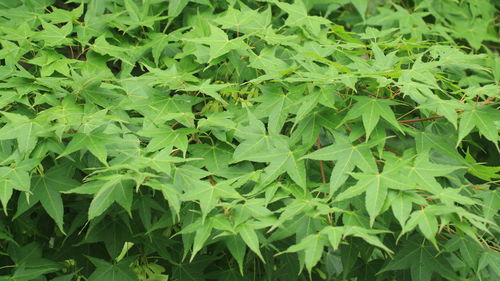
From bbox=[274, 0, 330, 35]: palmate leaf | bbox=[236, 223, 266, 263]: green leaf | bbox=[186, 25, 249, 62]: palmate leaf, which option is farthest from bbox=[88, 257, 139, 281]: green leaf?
bbox=[274, 0, 330, 35]: palmate leaf

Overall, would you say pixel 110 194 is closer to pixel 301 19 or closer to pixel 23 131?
pixel 23 131

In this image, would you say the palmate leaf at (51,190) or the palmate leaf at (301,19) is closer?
the palmate leaf at (51,190)

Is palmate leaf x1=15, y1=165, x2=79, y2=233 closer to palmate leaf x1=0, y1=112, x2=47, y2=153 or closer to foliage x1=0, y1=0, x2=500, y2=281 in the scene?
foliage x1=0, y1=0, x2=500, y2=281

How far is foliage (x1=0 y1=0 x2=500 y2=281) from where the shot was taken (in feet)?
7.08

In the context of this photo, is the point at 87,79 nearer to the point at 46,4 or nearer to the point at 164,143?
the point at 164,143

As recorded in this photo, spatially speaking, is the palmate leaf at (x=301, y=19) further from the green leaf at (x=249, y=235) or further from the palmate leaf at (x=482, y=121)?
the green leaf at (x=249, y=235)

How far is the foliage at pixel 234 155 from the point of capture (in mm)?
2158

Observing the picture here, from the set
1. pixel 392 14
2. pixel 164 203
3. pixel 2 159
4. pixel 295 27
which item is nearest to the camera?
pixel 2 159

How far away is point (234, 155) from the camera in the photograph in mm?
2381

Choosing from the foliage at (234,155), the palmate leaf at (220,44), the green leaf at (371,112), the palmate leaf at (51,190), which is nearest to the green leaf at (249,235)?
the foliage at (234,155)

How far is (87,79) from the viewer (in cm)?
262

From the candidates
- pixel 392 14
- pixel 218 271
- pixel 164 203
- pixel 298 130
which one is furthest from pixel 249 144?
pixel 392 14

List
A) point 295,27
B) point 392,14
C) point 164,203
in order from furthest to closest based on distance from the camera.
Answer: point 392,14
point 295,27
point 164,203

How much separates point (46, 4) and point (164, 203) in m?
1.36
